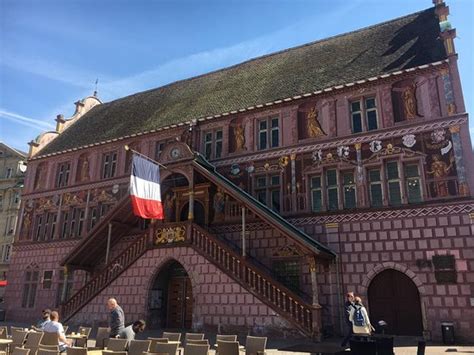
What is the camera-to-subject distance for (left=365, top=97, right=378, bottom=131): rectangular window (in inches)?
720

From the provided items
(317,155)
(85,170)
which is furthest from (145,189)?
(85,170)

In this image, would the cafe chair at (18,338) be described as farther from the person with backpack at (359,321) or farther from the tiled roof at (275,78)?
the tiled roof at (275,78)

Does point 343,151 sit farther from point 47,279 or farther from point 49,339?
point 47,279

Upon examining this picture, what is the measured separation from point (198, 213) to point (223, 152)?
3.60 metres

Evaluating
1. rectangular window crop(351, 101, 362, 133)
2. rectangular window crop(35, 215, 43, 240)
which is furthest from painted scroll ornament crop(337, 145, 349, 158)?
rectangular window crop(35, 215, 43, 240)

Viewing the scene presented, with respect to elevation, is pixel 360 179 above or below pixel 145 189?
above

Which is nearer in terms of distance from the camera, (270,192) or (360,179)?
(360,179)

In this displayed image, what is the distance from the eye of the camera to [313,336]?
46.5 feet

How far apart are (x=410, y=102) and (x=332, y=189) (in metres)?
5.14

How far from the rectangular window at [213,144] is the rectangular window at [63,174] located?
11.0m

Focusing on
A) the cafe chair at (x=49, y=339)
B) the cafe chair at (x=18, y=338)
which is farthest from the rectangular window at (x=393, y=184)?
the cafe chair at (x=18, y=338)

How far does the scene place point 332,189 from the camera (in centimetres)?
1842

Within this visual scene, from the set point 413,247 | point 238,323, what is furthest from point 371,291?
point 238,323

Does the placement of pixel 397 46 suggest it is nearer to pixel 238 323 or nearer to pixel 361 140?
pixel 361 140
